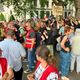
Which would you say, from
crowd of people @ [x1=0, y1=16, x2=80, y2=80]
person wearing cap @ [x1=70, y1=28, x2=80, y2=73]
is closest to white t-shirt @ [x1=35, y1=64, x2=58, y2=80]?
crowd of people @ [x1=0, y1=16, x2=80, y2=80]

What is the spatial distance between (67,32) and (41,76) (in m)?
5.14

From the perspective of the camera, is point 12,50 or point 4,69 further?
point 12,50

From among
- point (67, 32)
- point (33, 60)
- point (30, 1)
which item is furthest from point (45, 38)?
point (30, 1)

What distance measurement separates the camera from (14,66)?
23.9 ft

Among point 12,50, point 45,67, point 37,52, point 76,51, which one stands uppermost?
point 37,52

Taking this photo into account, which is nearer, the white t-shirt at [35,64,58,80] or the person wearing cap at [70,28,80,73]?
the white t-shirt at [35,64,58,80]

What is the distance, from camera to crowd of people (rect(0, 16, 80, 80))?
4.85 metres

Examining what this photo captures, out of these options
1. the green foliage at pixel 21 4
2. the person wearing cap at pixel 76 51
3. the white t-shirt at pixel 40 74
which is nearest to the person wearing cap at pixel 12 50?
the white t-shirt at pixel 40 74

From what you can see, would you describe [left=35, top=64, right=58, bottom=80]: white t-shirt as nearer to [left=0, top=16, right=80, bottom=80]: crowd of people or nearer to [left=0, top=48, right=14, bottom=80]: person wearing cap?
[left=0, top=16, right=80, bottom=80]: crowd of people

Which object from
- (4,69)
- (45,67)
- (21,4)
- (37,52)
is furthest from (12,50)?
(21,4)

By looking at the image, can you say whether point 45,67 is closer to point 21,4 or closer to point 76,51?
point 76,51

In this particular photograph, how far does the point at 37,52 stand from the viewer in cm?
489

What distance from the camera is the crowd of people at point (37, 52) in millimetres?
4852

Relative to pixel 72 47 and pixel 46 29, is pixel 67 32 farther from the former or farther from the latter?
pixel 46 29
